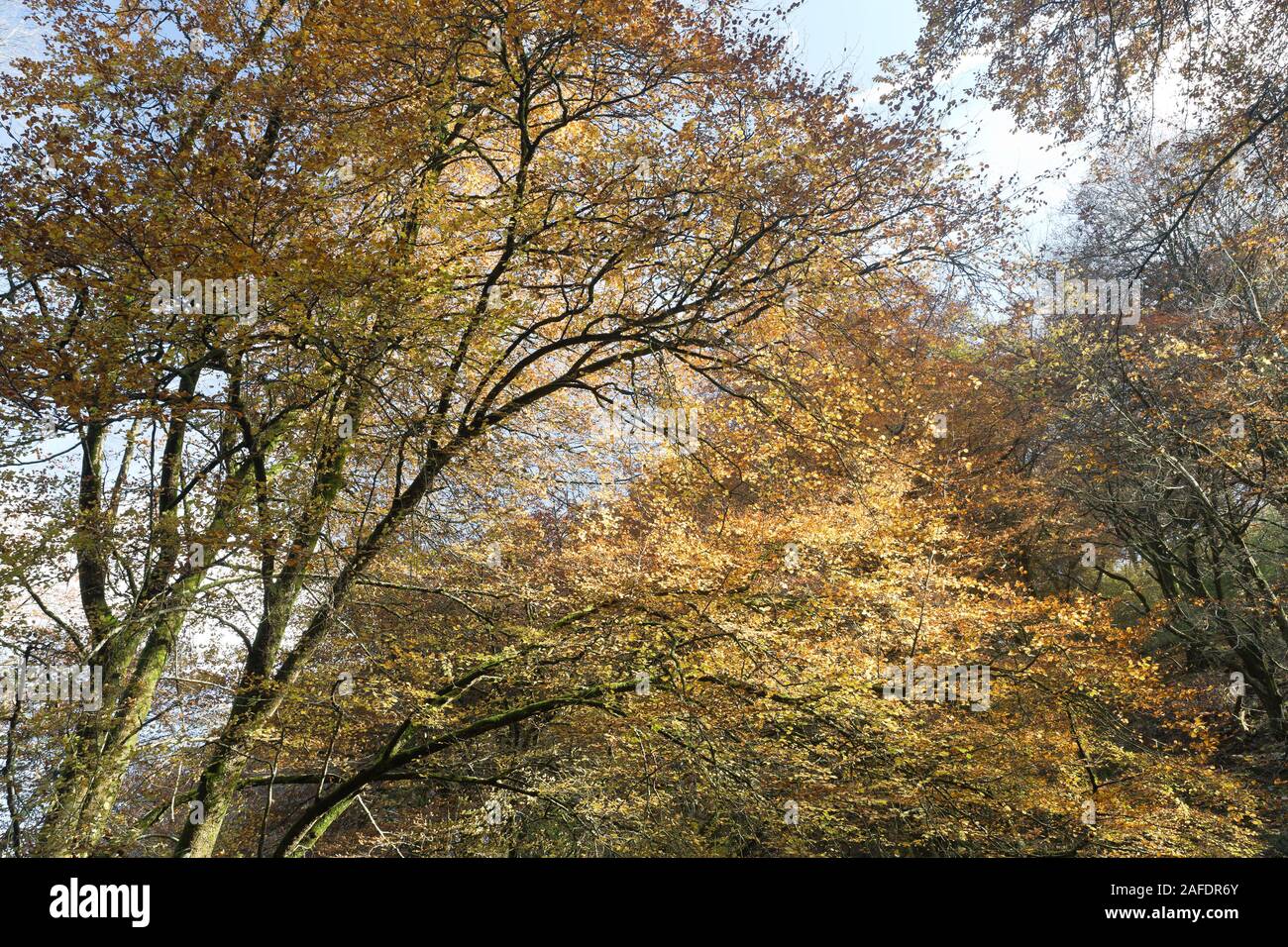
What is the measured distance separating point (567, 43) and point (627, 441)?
17.4 ft

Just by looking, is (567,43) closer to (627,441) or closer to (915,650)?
(627,441)

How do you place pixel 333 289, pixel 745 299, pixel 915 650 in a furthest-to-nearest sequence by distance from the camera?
pixel 915 650, pixel 745 299, pixel 333 289

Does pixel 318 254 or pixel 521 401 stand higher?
pixel 318 254

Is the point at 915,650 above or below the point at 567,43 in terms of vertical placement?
below

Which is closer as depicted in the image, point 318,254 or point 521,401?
point 318,254

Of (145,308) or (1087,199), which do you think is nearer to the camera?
(145,308)

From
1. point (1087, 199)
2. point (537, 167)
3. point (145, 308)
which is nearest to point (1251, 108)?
point (537, 167)

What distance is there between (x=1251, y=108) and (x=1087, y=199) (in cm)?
1451

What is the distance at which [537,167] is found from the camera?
27.6ft
